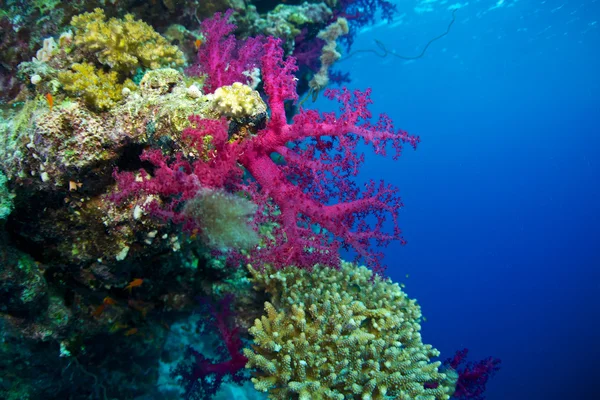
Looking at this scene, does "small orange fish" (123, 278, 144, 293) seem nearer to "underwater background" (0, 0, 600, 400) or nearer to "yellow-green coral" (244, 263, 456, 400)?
"underwater background" (0, 0, 600, 400)

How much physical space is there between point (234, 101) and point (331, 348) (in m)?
2.43

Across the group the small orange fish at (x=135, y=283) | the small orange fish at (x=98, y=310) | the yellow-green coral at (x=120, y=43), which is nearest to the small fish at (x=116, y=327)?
the small orange fish at (x=98, y=310)

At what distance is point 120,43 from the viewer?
10.0 feet

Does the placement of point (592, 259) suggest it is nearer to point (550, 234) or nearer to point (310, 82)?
point (550, 234)

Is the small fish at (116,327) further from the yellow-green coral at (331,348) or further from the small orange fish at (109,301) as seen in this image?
the yellow-green coral at (331,348)

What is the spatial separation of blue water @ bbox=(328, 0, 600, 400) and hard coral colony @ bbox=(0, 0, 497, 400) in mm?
24387

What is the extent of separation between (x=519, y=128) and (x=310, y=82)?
61.8 meters

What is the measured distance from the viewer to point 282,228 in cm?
262

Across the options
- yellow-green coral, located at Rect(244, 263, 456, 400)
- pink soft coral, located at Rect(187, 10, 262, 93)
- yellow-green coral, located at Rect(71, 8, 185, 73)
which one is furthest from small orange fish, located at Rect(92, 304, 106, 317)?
pink soft coral, located at Rect(187, 10, 262, 93)

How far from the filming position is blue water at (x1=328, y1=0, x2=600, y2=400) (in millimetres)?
26172

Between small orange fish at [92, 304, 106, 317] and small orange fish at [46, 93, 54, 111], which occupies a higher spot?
small orange fish at [46, 93, 54, 111]

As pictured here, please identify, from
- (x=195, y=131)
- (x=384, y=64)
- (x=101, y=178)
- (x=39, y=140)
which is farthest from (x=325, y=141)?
(x=384, y=64)

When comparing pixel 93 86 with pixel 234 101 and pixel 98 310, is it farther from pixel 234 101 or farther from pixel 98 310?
pixel 98 310

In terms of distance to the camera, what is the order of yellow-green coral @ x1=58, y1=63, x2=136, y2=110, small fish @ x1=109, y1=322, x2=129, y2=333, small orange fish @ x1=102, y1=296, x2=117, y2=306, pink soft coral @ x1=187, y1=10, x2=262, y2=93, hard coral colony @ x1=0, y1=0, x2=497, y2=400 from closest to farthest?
hard coral colony @ x1=0, y1=0, x2=497, y2=400 < yellow-green coral @ x1=58, y1=63, x2=136, y2=110 < pink soft coral @ x1=187, y1=10, x2=262, y2=93 < small orange fish @ x1=102, y1=296, x2=117, y2=306 < small fish @ x1=109, y1=322, x2=129, y2=333
